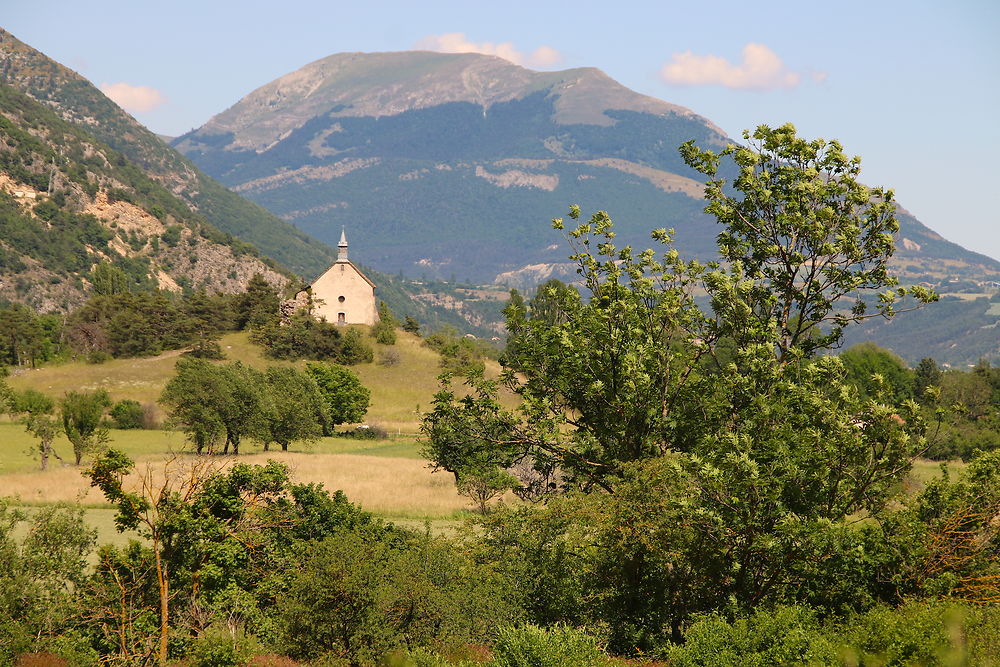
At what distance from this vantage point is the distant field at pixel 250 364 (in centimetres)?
8925

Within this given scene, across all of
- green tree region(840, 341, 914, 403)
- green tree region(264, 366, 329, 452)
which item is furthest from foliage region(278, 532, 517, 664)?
green tree region(840, 341, 914, 403)

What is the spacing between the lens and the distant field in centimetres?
8925

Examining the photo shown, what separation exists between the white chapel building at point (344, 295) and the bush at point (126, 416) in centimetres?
3718

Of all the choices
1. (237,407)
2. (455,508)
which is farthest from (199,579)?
(237,407)

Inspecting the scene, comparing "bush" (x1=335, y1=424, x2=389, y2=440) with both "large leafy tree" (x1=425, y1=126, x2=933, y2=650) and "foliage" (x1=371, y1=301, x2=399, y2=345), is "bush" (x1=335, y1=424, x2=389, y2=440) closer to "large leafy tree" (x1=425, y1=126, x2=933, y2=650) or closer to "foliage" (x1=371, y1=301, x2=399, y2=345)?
"foliage" (x1=371, y1=301, x2=399, y2=345)

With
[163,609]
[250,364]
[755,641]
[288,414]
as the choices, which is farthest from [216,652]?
[250,364]

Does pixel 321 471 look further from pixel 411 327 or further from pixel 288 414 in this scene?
pixel 411 327

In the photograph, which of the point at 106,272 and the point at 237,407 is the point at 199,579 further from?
the point at 106,272

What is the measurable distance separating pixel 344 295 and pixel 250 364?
22437mm

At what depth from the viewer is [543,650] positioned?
1673 cm

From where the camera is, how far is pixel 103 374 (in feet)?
310

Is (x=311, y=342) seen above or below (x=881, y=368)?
below

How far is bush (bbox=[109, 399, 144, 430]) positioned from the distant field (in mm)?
1948

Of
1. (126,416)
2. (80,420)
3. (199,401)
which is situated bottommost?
(126,416)
